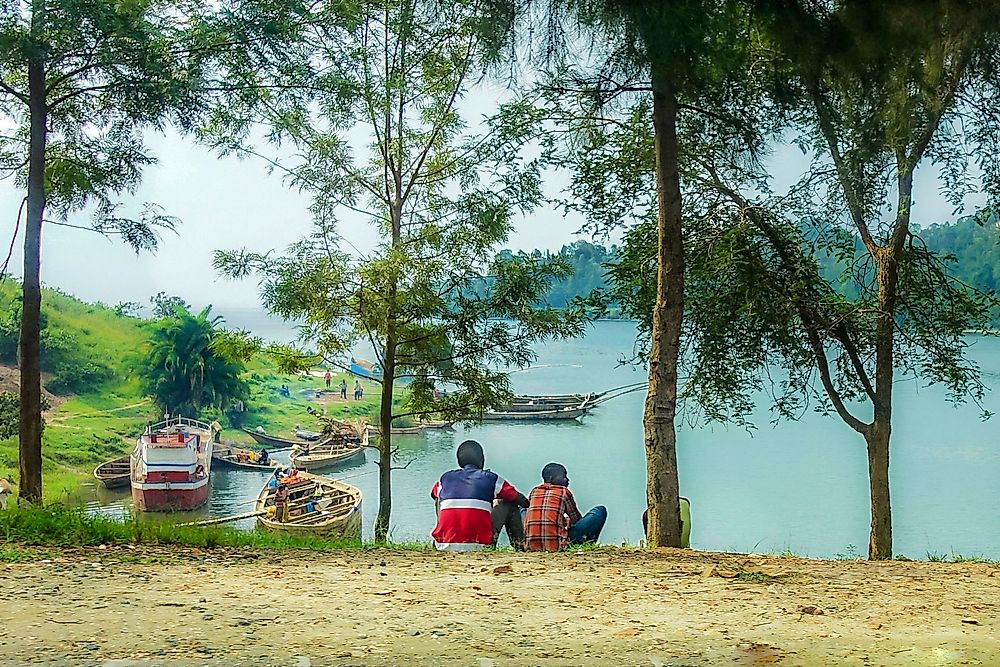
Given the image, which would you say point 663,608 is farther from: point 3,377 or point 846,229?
point 3,377

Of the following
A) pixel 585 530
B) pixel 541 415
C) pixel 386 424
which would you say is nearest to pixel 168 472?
pixel 541 415

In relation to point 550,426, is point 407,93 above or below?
above

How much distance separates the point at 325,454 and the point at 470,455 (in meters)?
17.6

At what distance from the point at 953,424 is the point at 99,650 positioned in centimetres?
1860

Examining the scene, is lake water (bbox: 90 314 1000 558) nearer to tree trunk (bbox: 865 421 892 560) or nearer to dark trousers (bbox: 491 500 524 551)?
tree trunk (bbox: 865 421 892 560)

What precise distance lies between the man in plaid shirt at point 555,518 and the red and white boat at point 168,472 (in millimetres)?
13006

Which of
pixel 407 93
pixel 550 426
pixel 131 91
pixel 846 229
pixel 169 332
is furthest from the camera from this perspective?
pixel 169 332

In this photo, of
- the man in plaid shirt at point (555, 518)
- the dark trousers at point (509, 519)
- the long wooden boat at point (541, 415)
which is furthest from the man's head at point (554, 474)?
the long wooden boat at point (541, 415)

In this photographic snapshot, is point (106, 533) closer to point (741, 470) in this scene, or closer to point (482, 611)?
point (482, 611)

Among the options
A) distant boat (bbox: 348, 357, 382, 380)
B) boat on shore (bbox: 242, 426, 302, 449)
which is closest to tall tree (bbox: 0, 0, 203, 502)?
distant boat (bbox: 348, 357, 382, 380)

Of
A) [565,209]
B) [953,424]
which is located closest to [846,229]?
[565,209]

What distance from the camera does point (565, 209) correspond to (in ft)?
24.2

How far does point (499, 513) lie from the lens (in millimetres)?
5695

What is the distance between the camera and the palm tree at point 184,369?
23859 mm
